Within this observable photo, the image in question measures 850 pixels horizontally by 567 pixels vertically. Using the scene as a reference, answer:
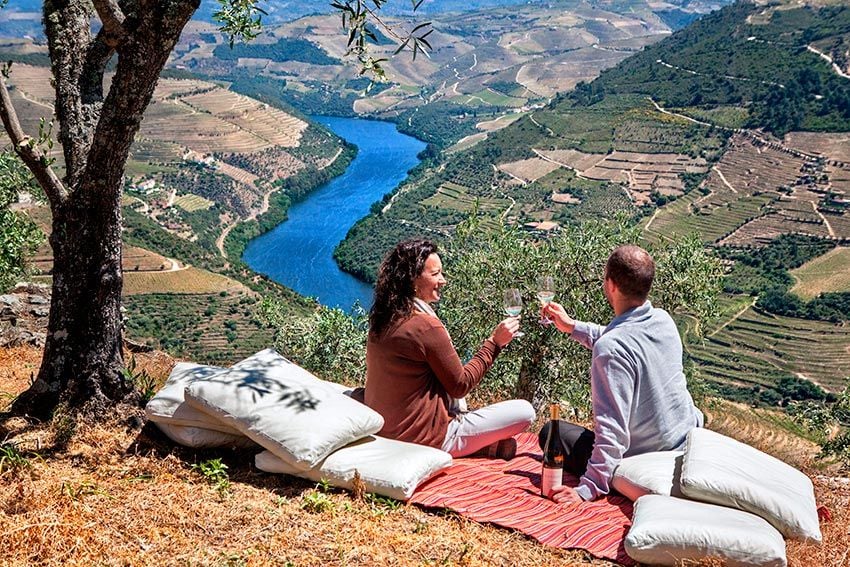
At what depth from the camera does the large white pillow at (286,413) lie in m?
4.74

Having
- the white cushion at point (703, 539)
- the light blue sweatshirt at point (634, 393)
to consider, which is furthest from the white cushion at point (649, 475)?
the white cushion at point (703, 539)

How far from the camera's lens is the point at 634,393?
4773 millimetres

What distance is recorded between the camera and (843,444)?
12.2 m

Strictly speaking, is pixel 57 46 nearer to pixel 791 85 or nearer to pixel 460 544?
pixel 460 544

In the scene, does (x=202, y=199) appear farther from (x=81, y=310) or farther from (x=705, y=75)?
(x=81, y=310)

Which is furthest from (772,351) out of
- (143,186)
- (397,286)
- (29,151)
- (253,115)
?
(253,115)

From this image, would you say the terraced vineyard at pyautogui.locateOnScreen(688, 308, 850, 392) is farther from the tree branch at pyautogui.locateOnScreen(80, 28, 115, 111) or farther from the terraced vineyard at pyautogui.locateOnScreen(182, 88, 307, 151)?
the terraced vineyard at pyautogui.locateOnScreen(182, 88, 307, 151)

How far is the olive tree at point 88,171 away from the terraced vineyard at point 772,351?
47.9 metres

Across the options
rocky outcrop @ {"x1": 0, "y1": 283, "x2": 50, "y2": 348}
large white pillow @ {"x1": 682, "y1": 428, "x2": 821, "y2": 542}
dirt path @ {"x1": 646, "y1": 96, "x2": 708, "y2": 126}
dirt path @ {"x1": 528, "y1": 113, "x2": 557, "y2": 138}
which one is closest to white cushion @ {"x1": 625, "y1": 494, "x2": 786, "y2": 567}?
large white pillow @ {"x1": 682, "y1": 428, "x2": 821, "y2": 542}

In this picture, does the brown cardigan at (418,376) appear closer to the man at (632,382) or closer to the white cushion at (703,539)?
the man at (632,382)

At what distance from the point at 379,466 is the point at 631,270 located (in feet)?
6.87

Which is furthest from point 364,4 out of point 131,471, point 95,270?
point 131,471

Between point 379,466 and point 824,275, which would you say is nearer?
point 379,466

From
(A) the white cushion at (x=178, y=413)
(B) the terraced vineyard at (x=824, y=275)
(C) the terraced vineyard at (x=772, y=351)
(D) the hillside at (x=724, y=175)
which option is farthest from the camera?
(B) the terraced vineyard at (x=824, y=275)
